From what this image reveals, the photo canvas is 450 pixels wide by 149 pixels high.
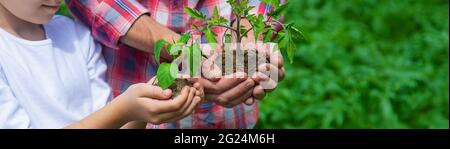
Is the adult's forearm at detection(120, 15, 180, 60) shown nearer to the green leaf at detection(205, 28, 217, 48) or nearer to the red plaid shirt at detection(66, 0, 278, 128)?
the red plaid shirt at detection(66, 0, 278, 128)

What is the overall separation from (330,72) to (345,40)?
28 centimetres

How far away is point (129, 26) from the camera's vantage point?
1.39m

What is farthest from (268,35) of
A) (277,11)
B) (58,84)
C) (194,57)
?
(58,84)

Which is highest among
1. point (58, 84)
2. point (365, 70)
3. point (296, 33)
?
point (296, 33)

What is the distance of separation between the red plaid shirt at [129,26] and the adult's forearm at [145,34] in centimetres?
1

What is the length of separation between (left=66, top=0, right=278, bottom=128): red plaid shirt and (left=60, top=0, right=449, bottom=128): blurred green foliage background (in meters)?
1.11

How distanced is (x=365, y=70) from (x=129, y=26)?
5.49 ft

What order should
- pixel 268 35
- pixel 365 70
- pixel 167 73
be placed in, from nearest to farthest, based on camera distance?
pixel 167 73, pixel 268 35, pixel 365 70

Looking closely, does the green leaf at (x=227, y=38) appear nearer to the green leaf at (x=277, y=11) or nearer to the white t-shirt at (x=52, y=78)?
the green leaf at (x=277, y=11)

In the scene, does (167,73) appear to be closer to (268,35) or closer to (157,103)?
(157,103)

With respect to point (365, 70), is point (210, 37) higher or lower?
higher

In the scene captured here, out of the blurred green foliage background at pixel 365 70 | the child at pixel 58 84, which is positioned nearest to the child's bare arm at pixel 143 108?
the child at pixel 58 84

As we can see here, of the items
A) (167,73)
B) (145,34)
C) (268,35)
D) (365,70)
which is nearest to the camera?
(167,73)

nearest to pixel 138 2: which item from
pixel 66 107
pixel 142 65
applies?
pixel 142 65
